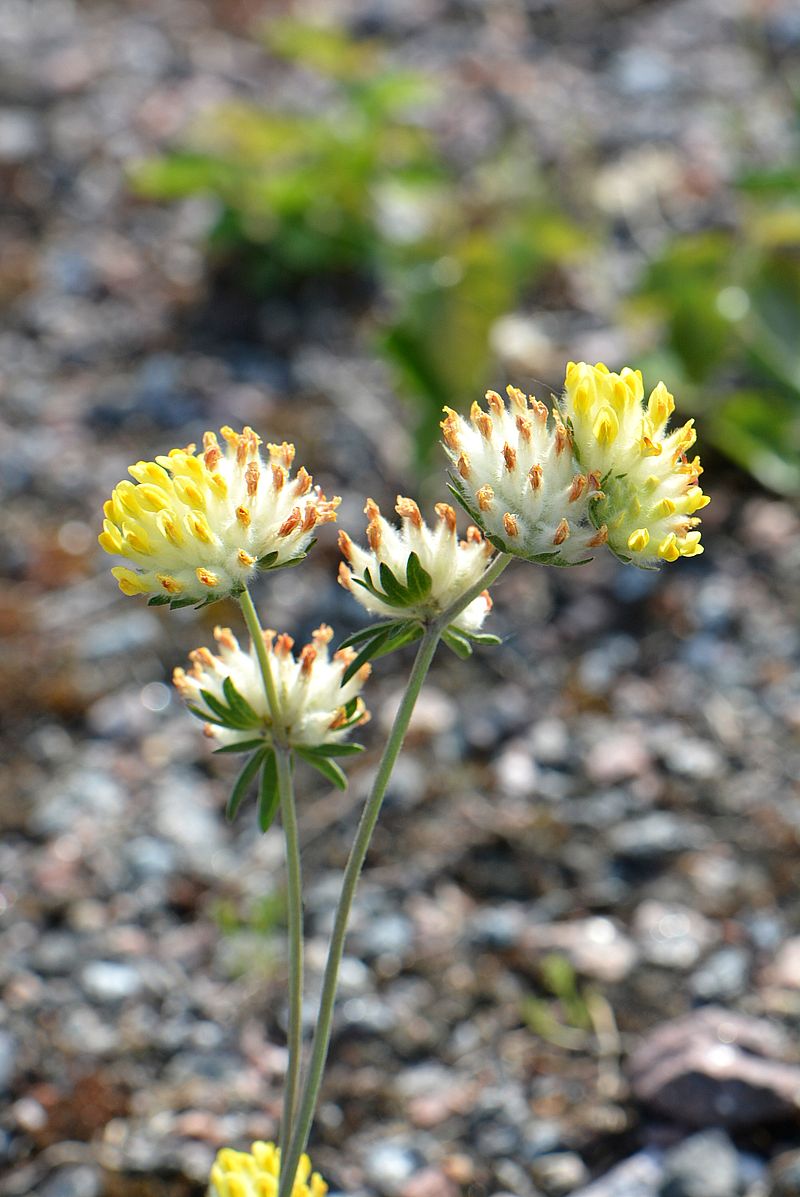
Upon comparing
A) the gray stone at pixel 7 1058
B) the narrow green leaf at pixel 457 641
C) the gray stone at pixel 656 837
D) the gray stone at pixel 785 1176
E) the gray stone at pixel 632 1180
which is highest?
the narrow green leaf at pixel 457 641

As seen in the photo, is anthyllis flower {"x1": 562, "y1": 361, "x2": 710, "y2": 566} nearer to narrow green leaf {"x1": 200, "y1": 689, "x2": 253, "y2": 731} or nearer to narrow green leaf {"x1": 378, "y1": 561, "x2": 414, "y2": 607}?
narrow green leaf {"x1": 378, "y1": 561, "x2": 414, "y2": 607}

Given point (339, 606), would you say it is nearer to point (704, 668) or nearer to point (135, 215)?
point (704, 668)

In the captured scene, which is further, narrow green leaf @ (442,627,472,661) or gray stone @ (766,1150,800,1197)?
gray stone @ (766,1150,800,1197)

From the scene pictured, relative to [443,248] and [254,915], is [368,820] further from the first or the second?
[443,248]

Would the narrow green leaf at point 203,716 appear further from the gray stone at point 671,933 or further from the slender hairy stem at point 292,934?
the gray stone at point 671,933

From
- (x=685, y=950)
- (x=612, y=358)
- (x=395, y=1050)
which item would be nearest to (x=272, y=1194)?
(x=395, y=1050)

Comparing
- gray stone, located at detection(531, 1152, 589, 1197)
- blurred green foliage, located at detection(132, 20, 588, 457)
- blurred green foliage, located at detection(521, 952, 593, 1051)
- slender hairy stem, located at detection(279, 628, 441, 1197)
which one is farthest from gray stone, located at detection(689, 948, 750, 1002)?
blurred green foliage, located at detection(132, 20, 588, 457)

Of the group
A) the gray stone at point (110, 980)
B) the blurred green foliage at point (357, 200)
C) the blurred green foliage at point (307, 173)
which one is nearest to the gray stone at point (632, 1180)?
the gray stone at point (110, 980)
